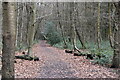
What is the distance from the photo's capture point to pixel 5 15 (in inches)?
205

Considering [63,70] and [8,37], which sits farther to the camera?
[63,70]

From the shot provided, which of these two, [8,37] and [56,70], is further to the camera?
[56,70]

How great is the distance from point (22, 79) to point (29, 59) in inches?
261

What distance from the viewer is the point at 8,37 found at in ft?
17.0

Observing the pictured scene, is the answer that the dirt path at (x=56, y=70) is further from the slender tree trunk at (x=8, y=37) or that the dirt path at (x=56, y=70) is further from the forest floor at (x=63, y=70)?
the slender tree trunk at (x=8, y=37)

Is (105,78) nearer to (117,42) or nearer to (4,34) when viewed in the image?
(117,42)

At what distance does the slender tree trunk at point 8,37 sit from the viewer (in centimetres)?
520

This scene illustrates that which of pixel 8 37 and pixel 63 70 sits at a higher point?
pixel 8 37

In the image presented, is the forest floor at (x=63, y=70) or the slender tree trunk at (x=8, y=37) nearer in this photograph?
the slender tree trunk at (x=8, y=37)

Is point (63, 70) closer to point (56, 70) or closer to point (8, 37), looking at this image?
point (56, 70)

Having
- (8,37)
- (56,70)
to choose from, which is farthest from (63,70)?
(8,37)

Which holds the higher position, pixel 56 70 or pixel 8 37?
pixel 8 37

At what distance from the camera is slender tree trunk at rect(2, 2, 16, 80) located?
520 centimetres

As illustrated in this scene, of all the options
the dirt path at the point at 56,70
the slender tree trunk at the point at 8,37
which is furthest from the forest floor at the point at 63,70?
the slender tree trunk at the point at 8,37
